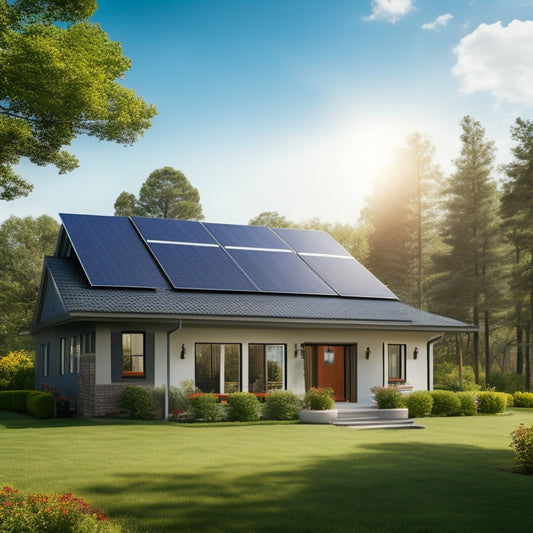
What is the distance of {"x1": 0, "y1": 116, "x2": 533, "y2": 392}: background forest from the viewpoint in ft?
127

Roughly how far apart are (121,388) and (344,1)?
15.0 meters

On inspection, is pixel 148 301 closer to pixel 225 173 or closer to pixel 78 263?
pixel 78 263

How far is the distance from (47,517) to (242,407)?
44.4 ft

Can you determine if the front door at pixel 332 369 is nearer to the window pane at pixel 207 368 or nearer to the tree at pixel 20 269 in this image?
the window pane at pixel 207 368

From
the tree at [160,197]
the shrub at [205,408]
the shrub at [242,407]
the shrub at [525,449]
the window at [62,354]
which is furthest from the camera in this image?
the tree at [160,197]

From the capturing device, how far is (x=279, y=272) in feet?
81.4

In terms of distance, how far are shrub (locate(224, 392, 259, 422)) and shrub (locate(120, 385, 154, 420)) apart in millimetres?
2254

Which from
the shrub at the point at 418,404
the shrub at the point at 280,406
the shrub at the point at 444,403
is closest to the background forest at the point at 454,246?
the shrub at the point at 444,403

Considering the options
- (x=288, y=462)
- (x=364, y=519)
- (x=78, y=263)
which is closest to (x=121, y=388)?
(x=78, y=263)

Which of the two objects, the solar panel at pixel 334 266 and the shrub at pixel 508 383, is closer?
the solar panel at pixel 334 266

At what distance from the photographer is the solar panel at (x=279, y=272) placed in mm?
23734

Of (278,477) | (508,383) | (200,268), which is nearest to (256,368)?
(200,268)

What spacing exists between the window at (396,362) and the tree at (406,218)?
18.7 m

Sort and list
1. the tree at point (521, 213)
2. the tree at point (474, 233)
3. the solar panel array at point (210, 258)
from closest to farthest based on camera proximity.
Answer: the solar panel array at point (210, 258)
the tree at point (521, 213)
the tree at point (474, 233)
